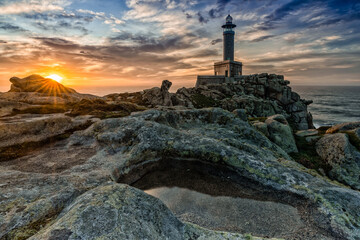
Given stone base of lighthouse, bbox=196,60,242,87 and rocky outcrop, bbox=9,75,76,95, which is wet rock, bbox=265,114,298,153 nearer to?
rocky outcrop, bbox=9,75,76,95

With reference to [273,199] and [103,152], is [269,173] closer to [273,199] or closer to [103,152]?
[273,199]

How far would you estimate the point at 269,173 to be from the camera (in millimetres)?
11016

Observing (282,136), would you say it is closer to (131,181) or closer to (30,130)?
(131,181)

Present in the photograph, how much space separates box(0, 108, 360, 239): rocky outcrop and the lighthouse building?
84.7m

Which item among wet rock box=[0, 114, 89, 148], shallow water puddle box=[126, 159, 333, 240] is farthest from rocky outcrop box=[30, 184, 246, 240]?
wet rock box=[0, 114, 89, 148]

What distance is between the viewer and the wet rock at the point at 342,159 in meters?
16.7

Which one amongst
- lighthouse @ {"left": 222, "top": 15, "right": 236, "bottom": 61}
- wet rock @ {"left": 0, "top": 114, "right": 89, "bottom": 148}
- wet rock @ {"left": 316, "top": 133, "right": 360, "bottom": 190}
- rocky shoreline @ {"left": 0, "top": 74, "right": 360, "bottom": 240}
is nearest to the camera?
rocky shoreline @ {"left": 0, "top": 74, "right": 360, "bottom": 240}

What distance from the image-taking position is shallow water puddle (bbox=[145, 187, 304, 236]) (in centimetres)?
780

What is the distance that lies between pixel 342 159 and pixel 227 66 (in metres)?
90.6

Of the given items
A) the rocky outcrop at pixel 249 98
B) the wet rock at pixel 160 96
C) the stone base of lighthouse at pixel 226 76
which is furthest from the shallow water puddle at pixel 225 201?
the stone base of lighthouse at pixel 226 76

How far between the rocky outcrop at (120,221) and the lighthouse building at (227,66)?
324 feet

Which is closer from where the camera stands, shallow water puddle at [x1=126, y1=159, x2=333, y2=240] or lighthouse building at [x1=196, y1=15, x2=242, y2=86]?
shallow water puddle at [x1=126, y1=159, x2=333, y2=240]

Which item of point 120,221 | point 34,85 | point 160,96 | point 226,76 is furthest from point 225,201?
point 226,76

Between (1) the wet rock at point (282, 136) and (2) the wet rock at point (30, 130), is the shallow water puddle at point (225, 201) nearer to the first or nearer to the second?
(2) the wet rock at point (30, 130)
